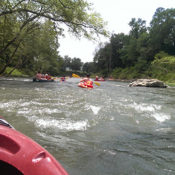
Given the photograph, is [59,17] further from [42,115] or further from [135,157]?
[135,157]

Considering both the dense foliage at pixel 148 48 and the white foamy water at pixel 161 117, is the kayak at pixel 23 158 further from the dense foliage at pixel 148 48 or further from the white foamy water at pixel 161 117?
the dense foliage at pixel 148 48

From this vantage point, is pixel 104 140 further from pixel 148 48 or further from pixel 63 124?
pixel 148 48

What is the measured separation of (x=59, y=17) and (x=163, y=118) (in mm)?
5676

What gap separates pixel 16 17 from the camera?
7.88m

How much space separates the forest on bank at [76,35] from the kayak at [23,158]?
5912mm

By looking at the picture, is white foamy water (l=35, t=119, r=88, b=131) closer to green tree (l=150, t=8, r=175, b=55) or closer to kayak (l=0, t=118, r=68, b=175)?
kayak (l=0, t=118, r=68, b=175)

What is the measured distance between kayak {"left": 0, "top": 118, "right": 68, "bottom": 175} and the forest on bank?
591 centimetres

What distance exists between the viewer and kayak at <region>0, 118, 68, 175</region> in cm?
83

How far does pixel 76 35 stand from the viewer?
7.55m

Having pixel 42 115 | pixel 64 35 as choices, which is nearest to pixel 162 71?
pixel 64 35

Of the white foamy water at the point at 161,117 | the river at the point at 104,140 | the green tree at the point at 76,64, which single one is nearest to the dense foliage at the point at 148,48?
the white foamy water at the point at 161,117

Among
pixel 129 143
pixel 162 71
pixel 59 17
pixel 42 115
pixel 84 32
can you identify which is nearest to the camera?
pixel 129 143

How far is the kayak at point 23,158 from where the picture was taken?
0.83 metres

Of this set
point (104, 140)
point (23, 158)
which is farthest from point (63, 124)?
point (23, 158)
